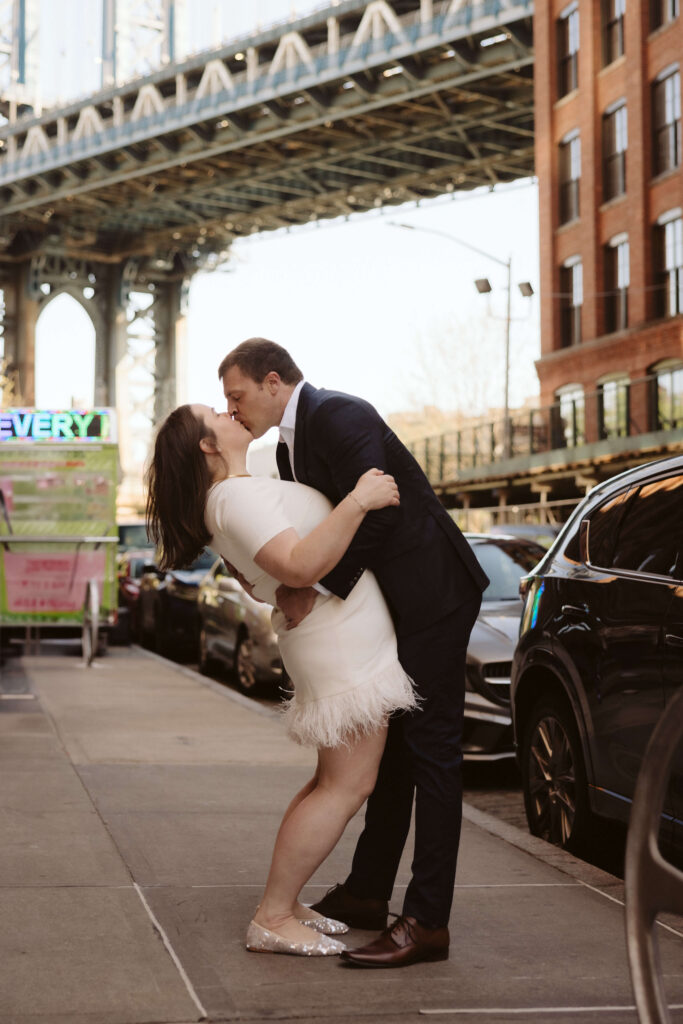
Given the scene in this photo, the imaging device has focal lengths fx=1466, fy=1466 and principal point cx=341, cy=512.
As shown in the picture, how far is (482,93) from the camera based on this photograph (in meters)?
53.8

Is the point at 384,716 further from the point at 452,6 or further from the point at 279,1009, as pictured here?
the point at 452,6

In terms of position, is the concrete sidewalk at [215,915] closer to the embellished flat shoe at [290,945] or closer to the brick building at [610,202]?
the embellished flat shoe at [290,945]

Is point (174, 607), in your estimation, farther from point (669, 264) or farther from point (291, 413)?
point (669, 264)

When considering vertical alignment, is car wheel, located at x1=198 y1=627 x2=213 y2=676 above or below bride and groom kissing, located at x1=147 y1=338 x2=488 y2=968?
below

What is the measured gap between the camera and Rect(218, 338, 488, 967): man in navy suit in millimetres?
4402

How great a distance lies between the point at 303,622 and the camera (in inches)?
176

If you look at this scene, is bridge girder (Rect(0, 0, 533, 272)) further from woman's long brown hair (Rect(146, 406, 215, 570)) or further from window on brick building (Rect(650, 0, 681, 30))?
woman's long brown hair (Rect(146, 406, 215, 570))

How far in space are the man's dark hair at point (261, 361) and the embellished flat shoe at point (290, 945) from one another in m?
1.70

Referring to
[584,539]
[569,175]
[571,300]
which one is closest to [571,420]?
[571,300]

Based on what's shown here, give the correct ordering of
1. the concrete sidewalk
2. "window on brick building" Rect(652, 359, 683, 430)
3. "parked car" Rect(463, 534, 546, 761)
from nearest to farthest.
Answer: the concrete sidewalk, "parked car" Rect(463, 534, 546, 761), "window on brick building" Rect(652, 359, 683, 430)

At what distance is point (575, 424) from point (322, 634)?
35.1 metres

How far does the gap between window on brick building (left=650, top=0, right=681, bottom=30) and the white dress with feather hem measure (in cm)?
3401

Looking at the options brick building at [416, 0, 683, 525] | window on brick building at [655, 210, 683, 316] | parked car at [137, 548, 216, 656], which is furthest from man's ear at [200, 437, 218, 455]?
window on brick building at [655, 210, 683, 316]

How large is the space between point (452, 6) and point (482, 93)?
558 centimetres
